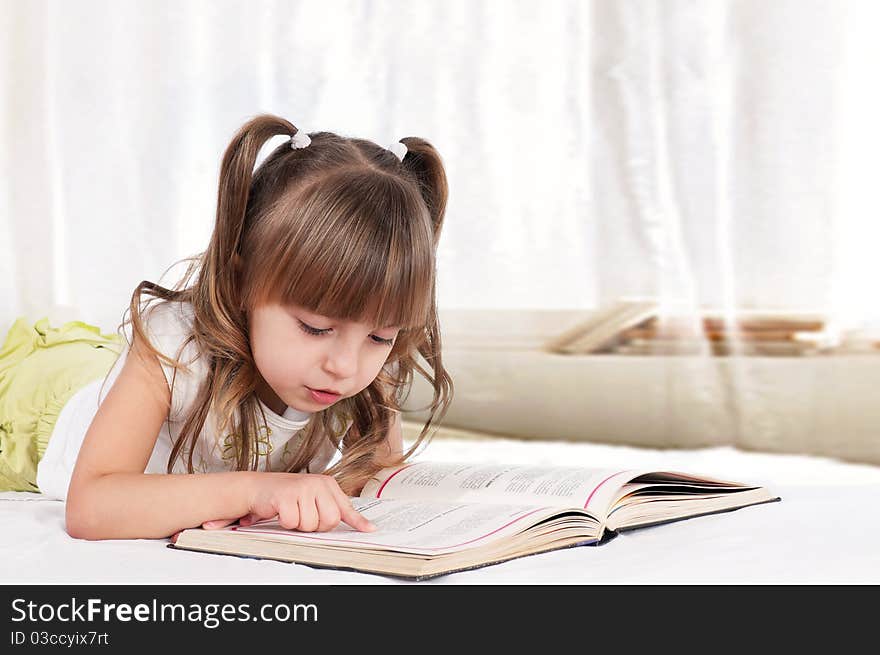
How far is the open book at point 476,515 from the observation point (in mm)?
758

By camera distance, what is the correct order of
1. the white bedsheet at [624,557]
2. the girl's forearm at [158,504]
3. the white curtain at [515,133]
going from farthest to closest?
the white curtain at [515,133], the girl's forearm at [158,504], the white bedsheet at [624,557]

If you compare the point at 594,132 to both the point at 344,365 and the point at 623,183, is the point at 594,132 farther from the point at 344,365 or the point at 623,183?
the point at 344,365

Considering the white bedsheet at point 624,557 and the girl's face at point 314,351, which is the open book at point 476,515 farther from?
the girl's face at point 314,351

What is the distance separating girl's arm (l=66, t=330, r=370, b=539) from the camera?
33.6 inches

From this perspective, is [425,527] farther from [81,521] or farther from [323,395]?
[81,521]

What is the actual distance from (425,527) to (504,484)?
0.17 m

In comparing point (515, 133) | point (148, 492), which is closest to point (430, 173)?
point (148, 492)

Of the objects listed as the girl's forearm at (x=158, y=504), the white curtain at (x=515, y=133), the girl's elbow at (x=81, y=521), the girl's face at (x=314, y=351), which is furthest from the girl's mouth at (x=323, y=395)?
the white curtain at (x=515, y=133)

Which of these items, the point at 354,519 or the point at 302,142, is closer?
the point at 354,519

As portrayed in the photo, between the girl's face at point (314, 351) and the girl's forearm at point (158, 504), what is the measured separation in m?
0.11

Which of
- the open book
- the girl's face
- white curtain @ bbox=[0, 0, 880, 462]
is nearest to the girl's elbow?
the open book

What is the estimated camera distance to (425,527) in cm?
83

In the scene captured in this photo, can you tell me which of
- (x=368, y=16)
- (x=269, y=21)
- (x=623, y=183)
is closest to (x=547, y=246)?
(x=623, y=183)

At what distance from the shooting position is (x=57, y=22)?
225 cm
